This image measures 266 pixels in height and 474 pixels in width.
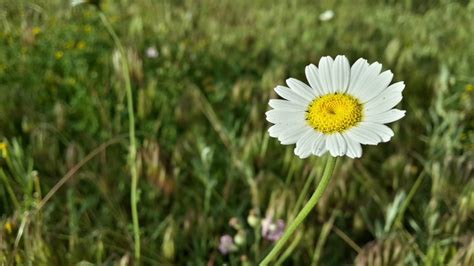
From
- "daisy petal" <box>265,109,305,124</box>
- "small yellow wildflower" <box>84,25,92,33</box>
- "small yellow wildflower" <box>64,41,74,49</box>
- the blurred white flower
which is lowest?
"daisy petal" <box>265,109,305,124</box>

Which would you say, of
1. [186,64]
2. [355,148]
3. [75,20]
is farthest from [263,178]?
[75,20]

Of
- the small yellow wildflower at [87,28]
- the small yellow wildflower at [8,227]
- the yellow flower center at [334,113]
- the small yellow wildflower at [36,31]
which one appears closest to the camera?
the yellow flower center at [334,113]

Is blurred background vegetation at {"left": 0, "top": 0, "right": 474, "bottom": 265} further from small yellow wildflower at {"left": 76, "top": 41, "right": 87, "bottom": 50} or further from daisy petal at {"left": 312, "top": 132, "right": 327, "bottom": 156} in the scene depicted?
daisy petal at {"left": 312, "top": 132, "right": 327, "bottom": 156}

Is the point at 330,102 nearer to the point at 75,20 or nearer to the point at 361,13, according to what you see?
the point at 75,20

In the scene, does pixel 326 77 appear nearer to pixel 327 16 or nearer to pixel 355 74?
pixel 355 74

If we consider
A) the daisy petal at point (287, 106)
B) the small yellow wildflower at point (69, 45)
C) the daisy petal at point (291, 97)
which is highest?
the small yellow wildflower at point (69, 45)

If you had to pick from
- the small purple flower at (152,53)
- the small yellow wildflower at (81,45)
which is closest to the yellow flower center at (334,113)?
the small purple flower at (152,53)

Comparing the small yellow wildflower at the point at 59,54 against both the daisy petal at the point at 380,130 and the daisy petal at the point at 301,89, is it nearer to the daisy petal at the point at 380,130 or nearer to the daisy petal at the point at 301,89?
the daisy petal at the point at 301,89

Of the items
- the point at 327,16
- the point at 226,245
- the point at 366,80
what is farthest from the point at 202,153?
the point at 327,16

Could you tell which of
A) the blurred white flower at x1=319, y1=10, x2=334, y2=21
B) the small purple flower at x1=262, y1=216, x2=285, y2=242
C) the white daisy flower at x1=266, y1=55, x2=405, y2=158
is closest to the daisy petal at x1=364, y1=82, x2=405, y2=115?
the white daisy flower at x1=266, y1=55, x2=405, y2=158
